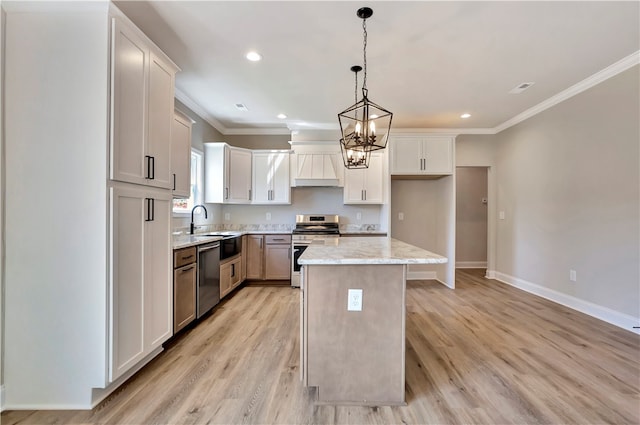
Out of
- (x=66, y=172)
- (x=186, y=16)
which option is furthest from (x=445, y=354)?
(x=186, y=16)

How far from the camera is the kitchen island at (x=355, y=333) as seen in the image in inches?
69.2

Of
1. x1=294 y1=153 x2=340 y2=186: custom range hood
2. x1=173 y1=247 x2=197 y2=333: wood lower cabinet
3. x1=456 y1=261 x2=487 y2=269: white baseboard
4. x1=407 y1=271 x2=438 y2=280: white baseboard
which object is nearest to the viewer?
x1=173 y1=247 x2=197 y2=333: wood lower cabinet

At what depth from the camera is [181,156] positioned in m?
2.92

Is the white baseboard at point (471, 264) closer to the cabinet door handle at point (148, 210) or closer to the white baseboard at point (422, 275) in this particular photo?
the white baseboard at point (422, 275)

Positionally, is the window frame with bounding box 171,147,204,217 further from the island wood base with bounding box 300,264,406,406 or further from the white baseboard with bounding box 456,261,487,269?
the white baseboard with bounding box 456,261,487,269

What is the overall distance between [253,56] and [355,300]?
7.99ft

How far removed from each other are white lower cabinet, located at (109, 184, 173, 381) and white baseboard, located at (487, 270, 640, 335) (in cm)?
444

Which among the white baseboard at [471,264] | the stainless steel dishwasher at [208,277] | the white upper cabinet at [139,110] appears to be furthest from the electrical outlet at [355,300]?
the white baseboard at [471,264]

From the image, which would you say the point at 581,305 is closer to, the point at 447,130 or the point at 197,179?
the point at 447,130

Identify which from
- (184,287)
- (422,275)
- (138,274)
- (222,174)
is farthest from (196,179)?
(422,275)

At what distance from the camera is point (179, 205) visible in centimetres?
389

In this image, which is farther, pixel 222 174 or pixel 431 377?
pixel 222 174

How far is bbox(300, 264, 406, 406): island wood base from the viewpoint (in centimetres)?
176

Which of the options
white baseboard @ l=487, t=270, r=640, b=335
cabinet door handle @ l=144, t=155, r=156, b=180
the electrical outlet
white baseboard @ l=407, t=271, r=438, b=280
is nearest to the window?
cabinet door handle @ l=144, t=155, r=156, b=180
